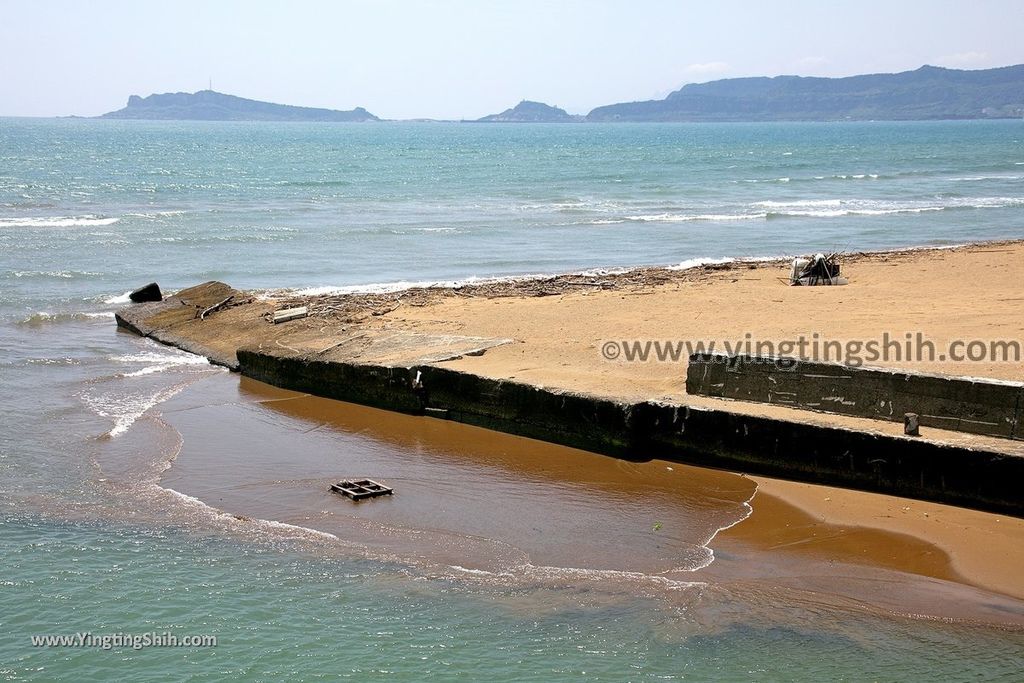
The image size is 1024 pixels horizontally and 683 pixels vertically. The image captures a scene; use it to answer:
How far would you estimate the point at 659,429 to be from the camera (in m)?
11.0

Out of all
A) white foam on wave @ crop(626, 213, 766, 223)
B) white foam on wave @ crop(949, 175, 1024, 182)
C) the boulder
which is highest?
white foam on wave @ crop(949, 175, 1024, 182)

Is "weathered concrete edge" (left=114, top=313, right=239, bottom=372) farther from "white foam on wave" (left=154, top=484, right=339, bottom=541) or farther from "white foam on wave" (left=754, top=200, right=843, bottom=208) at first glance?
"white foam on wave" (left=754, top=200, right=843, bottom=208)

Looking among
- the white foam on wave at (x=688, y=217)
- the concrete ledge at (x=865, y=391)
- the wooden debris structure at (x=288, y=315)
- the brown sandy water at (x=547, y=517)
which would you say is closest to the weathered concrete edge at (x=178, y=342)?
the wooden debris structure at (x=288, y=315)

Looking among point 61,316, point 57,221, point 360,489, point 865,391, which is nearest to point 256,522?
point 360,489

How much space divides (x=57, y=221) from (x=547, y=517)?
29.7 meters

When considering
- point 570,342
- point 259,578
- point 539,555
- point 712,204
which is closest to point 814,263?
point 570,342

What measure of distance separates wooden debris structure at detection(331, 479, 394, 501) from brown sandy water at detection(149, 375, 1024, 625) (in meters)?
0.11

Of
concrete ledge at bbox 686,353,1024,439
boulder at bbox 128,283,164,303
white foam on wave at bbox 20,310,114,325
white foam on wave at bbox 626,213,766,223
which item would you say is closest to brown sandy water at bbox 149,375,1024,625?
concrete ledge at bbox 686,353,1024,439

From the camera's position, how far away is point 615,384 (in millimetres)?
11844

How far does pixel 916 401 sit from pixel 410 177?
50150 mm

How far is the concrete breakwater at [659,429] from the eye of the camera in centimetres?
938

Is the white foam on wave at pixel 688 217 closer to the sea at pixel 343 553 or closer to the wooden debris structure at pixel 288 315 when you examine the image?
the sea at pixel 343 553

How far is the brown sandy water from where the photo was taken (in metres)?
8.29

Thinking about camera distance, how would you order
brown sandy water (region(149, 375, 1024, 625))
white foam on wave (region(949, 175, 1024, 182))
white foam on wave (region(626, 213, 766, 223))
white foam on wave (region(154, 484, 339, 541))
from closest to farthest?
1. brown sandy water (region(149, 375, 1024, 625))
2. white foam on wave (region(154, 484, 339, 541))
3. white foam on wave (region(626, 213, 766, 223))
4. white foam on wave (region(949, 175, 1024, 182))
